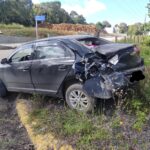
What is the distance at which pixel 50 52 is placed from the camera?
7.03 m

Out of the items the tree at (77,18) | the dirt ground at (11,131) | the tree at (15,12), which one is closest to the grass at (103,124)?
the dirt ground at (11,131)

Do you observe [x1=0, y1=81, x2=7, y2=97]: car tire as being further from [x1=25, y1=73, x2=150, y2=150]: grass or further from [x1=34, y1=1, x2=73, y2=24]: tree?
[x1=34, y1=1, x2=73, y2=24]: tree

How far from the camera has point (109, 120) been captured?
219 inches

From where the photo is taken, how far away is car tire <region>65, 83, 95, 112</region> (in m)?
6.12

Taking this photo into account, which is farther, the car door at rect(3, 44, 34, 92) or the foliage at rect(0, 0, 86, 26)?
the foliage at rect(0, 0, 86, 26)

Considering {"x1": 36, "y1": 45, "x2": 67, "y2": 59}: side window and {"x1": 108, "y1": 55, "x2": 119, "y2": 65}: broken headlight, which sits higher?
{"x1": 36, "y1": 45, "x2": 67, "y2": 59}: side window

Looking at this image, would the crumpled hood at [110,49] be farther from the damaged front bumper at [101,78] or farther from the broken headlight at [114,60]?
the damaged front bumper at [101,78]

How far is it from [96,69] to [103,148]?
187 centimetres

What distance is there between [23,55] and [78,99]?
6.92 feet

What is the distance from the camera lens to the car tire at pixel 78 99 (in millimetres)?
6121

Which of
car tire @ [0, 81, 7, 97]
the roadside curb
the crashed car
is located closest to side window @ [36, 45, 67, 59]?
the crashed car

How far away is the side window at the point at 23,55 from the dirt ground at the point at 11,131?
108cm

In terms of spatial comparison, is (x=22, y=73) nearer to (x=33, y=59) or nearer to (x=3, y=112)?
(x=33, y=59)

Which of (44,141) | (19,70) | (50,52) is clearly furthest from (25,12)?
(44,141)
